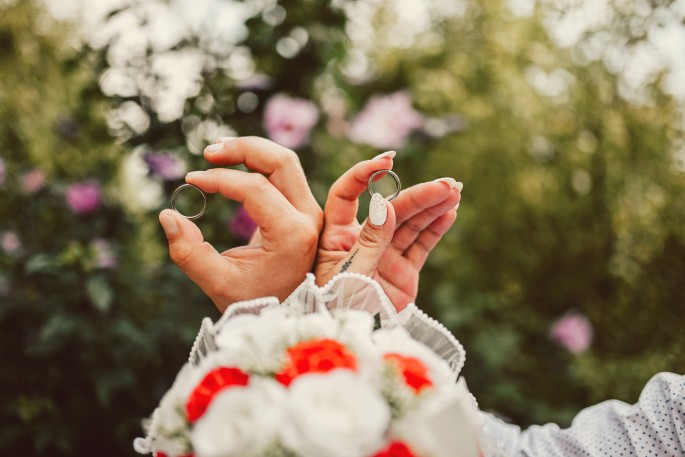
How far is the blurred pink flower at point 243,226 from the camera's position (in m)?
1.83

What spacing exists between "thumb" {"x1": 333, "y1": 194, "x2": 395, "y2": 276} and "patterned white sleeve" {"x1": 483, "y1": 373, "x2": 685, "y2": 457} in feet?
1.16

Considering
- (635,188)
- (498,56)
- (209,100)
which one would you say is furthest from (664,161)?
(209,100)

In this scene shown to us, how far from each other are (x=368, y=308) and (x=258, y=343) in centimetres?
33

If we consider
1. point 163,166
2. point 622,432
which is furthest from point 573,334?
point 163,166

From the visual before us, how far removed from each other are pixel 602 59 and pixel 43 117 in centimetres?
356

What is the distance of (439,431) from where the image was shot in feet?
1.86

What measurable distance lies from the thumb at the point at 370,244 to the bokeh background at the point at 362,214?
0.90 m

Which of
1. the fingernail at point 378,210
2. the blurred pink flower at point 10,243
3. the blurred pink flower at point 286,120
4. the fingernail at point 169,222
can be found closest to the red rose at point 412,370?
the fingernail at point 378,210

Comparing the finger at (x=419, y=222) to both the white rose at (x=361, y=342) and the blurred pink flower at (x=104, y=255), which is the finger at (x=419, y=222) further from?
the blurred pink flower at (x=104, y=255)

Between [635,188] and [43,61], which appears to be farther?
[43,61]

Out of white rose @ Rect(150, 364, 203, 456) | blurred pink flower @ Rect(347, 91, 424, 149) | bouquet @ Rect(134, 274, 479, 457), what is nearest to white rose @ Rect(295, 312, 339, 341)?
bouquet @ Rect(134, 274, 479, 457)

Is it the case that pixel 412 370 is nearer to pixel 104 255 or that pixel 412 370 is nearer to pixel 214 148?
pixel 214 148

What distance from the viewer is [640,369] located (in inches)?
90.7

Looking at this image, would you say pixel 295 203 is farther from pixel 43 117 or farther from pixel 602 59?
pixel 43 117
